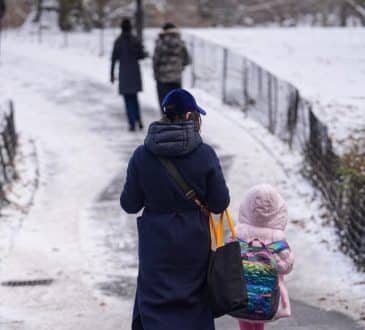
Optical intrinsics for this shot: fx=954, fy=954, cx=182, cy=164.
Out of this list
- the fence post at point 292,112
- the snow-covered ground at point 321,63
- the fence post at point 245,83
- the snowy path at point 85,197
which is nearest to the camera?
the snowy path at point 85,197

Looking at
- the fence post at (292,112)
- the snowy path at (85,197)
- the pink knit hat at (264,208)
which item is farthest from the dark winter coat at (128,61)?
the pink knit hat at (264,208)

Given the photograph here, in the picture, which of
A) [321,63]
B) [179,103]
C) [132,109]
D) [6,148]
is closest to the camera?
[179,103]

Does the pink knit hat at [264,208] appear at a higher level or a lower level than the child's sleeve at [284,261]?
higher

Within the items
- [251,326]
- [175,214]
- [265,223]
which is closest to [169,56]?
[265,223]

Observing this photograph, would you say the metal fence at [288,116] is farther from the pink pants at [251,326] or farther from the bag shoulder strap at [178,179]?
the bag shoulder strap at [178,179]

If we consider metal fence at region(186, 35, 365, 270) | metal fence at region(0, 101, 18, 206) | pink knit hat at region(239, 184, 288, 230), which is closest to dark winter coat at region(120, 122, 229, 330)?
pink knit hat at region(239, 184, 288, 230)

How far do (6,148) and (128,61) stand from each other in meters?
2.70

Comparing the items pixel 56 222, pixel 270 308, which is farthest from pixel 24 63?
pixel 270 308

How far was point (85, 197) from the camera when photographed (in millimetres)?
10305

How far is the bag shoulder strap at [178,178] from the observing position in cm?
444

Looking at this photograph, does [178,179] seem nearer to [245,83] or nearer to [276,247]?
[276,247]

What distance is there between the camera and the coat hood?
4.39 m

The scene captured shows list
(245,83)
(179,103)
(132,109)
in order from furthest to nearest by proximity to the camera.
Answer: (245,83) < (132,109) < (179,103)

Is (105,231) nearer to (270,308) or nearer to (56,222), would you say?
(56,222)
